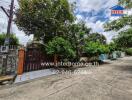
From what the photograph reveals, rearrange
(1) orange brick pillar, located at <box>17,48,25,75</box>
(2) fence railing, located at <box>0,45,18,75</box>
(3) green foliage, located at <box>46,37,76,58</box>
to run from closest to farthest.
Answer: (2) fence railing, located at <box>0,45,18,75</box>, (1) orange brick pillar, located at <box>17,48,25,75</box>, (3) green foliage, located at <box>46,37,76,58</box>

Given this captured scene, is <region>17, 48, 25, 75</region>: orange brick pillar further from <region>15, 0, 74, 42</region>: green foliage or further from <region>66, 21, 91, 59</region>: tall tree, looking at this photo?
<region>66, 21, 91, 59</region>: tall tree

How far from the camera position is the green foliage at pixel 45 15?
1369cm

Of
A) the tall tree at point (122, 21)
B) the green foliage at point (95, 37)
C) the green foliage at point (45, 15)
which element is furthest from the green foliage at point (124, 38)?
the green foliage at point (45, 15)

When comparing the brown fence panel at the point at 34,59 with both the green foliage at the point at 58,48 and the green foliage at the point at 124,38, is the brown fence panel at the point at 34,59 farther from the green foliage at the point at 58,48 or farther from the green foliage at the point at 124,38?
the green foliage at the point at 124,38

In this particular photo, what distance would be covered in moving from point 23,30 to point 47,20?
13.2ft

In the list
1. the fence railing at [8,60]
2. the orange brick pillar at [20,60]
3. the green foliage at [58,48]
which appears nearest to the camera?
the fence railing at [8,60]

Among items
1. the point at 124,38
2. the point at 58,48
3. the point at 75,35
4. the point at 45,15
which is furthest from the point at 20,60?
the point at 124,38

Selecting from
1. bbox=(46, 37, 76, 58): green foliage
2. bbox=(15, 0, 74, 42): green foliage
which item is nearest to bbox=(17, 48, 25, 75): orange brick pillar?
bbox=(46, 37, 76, 58): green foliage

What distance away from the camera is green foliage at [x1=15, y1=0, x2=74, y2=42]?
13688 mm

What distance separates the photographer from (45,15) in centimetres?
1341

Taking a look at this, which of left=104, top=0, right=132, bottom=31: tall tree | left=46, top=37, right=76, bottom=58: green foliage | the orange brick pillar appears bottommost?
the orange brick pillar

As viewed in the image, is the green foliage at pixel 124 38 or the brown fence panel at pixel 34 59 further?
the green foliage at pixel 124 38

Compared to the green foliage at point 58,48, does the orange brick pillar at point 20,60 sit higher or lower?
lower

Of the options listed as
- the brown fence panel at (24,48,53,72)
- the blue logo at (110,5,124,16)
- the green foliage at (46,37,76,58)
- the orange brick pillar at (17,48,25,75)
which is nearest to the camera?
the orange brick pillar at (17,48,25,75)
